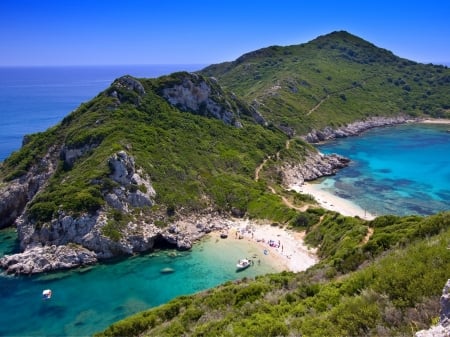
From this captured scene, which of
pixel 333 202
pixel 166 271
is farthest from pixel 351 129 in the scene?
pixel 166 271

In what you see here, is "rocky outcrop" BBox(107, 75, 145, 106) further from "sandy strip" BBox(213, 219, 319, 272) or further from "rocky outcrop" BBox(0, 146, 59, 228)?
"sandy strip" BBox(213, 219, 319, 272)

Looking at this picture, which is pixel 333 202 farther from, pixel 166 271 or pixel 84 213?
pixel 84 213

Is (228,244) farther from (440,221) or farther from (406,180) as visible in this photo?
(406,180)

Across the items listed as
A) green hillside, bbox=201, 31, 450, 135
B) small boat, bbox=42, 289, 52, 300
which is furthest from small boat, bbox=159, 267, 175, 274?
green hillside, bbox=201, 31, 450, 135

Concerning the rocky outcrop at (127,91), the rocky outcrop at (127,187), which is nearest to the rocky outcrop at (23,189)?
the rocky outcrop at (127,187)

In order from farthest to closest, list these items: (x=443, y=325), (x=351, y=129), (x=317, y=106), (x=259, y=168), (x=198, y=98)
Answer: (x=317, y=106)
(x=351, y=129)
(x=198, y=98)
(x=259, y=168)
(x=443, y=325)

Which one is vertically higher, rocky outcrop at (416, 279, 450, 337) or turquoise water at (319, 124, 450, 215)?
rocky outcrop at (416, 279, 450, 337)

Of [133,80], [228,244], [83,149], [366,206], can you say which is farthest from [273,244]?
[133,80]
